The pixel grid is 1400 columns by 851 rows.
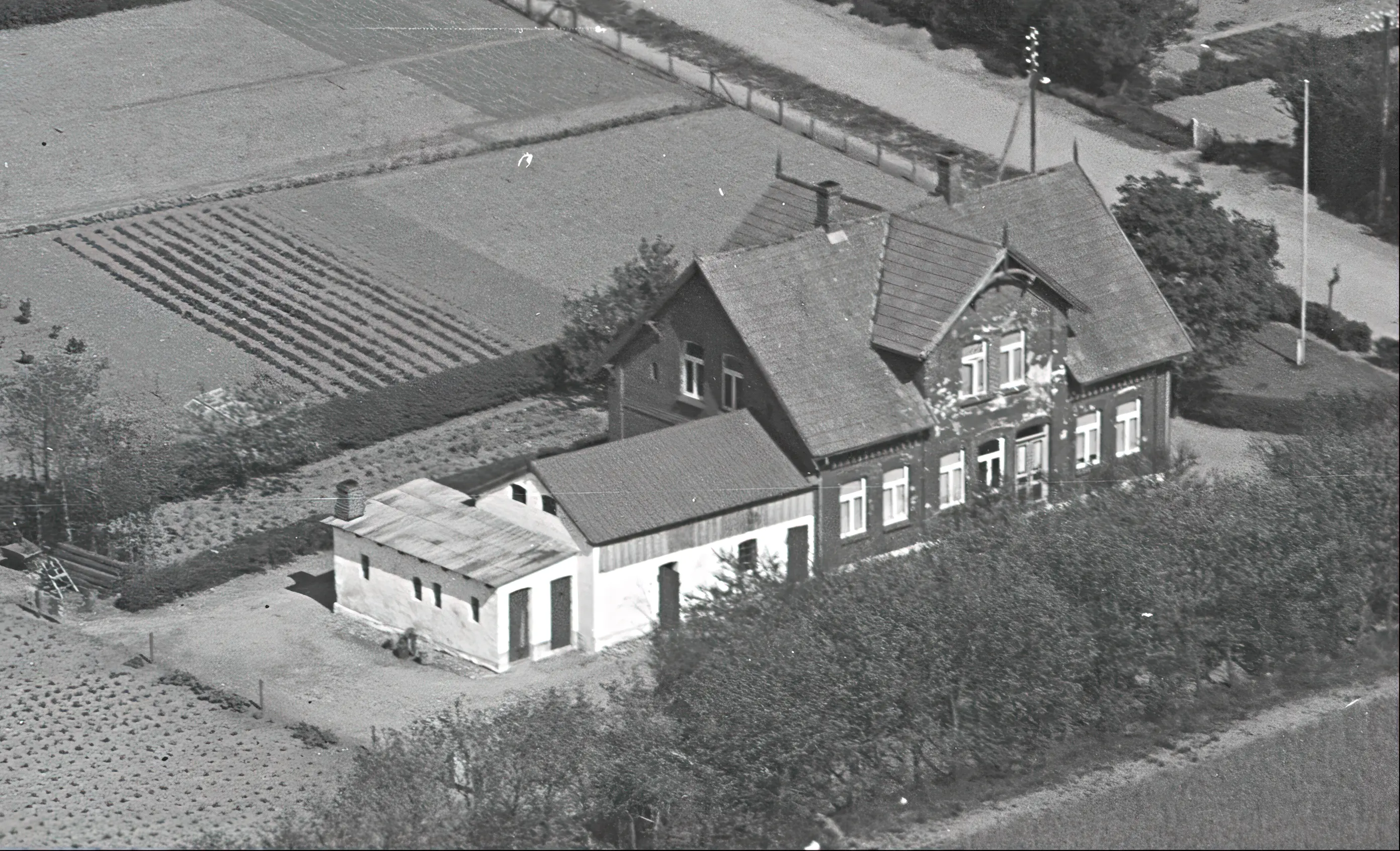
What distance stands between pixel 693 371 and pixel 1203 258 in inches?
624

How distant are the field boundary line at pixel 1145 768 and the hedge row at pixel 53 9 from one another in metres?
41.3

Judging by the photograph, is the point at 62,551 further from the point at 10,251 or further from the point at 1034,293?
the point at 1034,293

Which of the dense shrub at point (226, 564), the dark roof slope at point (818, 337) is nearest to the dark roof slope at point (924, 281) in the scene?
the dark roof slope at point (818, 337)

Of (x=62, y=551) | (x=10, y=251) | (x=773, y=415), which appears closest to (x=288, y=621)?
(x=62, y=551)

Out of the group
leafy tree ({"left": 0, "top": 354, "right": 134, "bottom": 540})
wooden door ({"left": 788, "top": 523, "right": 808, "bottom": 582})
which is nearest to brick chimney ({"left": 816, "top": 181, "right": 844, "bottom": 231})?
wooden door ({"left": 788, "top": 523, "right": 808, "bottom": 582})

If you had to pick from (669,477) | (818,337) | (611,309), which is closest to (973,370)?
(818,337)

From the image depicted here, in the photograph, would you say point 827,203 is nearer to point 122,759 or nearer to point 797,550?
point 797,550

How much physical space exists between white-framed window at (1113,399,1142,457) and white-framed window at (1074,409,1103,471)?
2.46ft

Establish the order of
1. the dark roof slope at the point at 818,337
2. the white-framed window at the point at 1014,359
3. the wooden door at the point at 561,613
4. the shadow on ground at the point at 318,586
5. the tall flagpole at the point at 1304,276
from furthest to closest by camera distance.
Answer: the white-framed window at the point at 1014,359
the shadow on ground at the point at 318,586
the dark roof slope at the point at 818,337
the wooden door at the point at 561,613
the tall flagpole at the point at 1304,276

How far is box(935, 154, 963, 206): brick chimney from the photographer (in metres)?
91.6

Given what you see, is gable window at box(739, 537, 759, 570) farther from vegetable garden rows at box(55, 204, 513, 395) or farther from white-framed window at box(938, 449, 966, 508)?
vegetable garden rows at box(55, 204, 513, 395)

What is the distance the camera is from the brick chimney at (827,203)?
297 feet

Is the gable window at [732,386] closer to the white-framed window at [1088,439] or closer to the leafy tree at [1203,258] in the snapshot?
the white-framed window at [1088,439]

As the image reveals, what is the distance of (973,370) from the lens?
8900 centimetres
